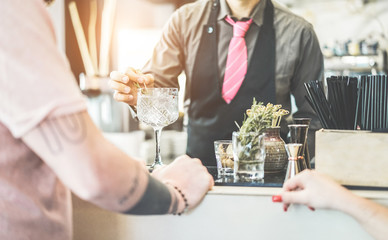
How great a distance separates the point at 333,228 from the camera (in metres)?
1.08

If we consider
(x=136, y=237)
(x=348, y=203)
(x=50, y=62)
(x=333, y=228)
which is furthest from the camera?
(x=136, y=237)

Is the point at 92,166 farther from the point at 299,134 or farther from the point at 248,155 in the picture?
the point at 299,134

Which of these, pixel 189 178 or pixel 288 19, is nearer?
pixel 189 178

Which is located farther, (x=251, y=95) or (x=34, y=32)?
(x=251, y=95)

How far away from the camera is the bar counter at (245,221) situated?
1078 mm

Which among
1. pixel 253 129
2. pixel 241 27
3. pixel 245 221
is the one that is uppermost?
pixel 241 27

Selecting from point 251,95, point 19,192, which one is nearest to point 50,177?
point 19,192

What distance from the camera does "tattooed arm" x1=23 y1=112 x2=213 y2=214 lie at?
2.26 ft

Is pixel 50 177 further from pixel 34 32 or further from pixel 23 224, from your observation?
pixel 34 32

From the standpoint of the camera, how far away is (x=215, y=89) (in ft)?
7.29

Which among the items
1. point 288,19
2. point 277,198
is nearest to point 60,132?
point 277,198

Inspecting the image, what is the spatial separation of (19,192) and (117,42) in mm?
3945

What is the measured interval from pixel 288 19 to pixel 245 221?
4.76ft

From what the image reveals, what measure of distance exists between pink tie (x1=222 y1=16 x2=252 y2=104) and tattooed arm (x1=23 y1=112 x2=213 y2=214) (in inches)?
53.6
